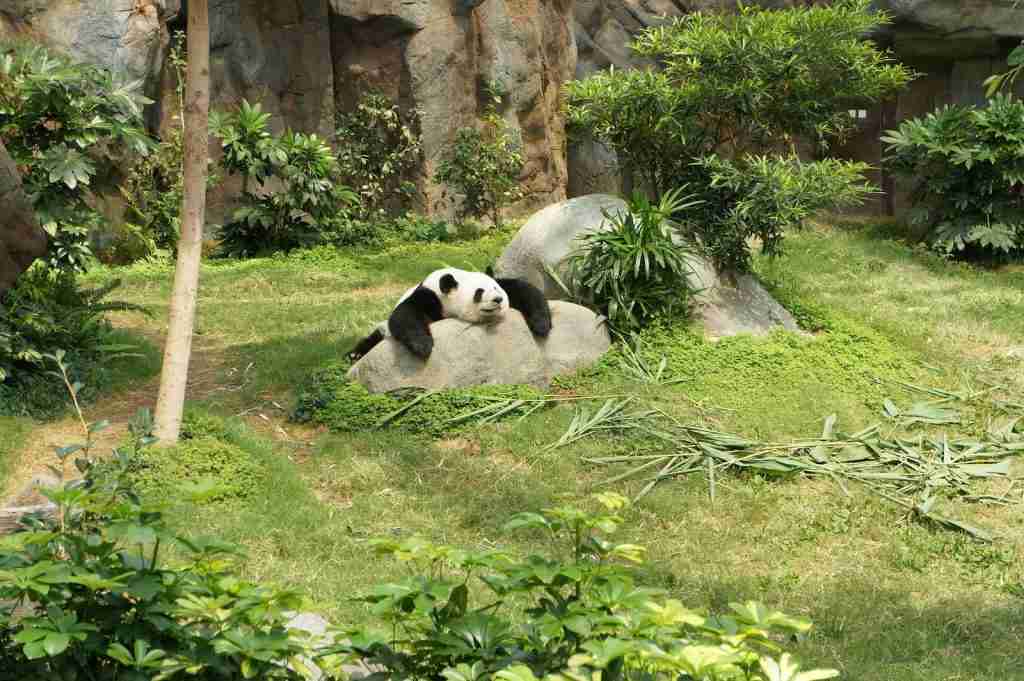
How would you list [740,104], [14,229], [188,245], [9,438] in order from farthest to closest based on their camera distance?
[740,104] → [9,438] → [14,229] → [188,245]

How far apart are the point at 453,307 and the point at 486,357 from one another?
0.46 m

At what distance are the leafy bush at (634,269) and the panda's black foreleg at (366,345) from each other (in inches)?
68.2

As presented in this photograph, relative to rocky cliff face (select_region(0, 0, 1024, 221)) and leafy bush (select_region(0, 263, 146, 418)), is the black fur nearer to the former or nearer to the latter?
leafy bush (select_region(0, 263, 146, 418))

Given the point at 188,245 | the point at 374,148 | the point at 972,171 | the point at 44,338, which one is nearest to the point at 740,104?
the point at 972,171

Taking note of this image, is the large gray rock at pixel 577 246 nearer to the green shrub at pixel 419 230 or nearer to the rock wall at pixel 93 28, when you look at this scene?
the green shrub at pixel 419 230

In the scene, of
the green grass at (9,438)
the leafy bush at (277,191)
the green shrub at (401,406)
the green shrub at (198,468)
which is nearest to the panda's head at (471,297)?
the green shrub at (401,406)

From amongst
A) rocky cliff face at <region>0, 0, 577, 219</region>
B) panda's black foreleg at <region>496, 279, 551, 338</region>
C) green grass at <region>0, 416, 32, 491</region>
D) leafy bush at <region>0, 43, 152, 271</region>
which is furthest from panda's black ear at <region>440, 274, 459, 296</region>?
rocky cliff face at <region>0, 0, 577, 219</region>

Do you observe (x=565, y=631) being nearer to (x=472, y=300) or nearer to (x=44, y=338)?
(x=472, y=300)

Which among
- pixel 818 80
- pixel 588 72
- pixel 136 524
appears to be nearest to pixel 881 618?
pixel 136 524

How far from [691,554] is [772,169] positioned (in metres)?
4.59

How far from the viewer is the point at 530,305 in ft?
29.0

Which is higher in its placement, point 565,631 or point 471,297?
point 471,297

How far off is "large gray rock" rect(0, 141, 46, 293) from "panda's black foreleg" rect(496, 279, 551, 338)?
337cm

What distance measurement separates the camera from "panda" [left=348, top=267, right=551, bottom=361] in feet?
27.0
